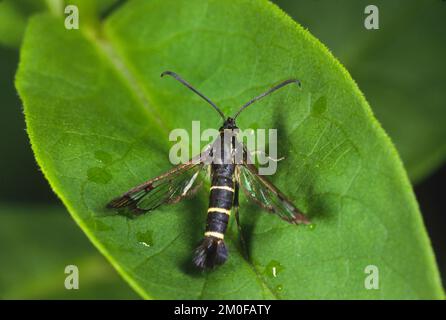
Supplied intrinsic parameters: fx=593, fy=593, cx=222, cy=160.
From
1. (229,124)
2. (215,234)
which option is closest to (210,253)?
(215,234)

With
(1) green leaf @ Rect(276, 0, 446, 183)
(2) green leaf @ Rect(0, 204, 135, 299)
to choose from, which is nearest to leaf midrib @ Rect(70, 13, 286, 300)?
(2) green leaf @ Rect(0, 204, 135, 299)

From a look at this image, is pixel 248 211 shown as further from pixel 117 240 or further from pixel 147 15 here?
pixel 147 15

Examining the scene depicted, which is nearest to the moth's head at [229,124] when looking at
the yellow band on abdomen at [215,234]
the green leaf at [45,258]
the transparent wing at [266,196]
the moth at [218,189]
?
the moth at [218,189]

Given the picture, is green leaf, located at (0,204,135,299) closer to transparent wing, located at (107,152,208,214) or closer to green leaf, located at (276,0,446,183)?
transparent wing, located at (107,152,208,214)

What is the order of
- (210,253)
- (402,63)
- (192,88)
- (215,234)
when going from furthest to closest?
(402,63), (192,88), (215,234), (210,253)

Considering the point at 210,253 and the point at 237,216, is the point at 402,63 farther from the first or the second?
the point at 210,253
